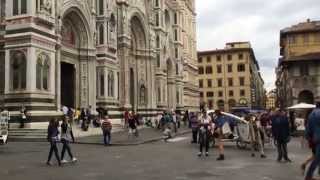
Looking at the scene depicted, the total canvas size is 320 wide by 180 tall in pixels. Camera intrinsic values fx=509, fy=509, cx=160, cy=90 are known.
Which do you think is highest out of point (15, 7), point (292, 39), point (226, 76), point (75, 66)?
point (292, 39)

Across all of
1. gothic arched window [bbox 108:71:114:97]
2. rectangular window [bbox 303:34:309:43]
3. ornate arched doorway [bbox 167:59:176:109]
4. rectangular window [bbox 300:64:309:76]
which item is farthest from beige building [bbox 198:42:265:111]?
gothic arched window [bbox 108:71:114:97]

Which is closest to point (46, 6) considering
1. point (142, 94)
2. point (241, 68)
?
point (142, 94)

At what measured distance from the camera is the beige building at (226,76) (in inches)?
4614

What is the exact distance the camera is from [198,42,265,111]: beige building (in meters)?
117

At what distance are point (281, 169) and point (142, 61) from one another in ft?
132

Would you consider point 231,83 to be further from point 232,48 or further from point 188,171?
point 188,171

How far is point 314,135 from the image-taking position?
11516 mm

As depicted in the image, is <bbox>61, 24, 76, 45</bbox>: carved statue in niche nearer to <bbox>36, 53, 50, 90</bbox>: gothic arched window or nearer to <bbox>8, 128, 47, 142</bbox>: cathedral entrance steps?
<bbox>36, 53, 50, 90</bbox>: gothic arched window

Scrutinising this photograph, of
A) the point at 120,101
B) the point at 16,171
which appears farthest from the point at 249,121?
the point at 120,101

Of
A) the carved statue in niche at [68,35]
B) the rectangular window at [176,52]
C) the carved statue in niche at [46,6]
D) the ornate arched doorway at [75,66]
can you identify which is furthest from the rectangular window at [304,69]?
the carved statue in niche at [46,6]

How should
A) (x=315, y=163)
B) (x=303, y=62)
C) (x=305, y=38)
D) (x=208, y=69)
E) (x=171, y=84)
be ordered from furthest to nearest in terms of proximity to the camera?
(x=208, y=69) < (x=305, y=38) < (x=303, y=62) < (x=171, y=84) < (x=315, y=163)

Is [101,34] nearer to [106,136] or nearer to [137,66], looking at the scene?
[137,66]

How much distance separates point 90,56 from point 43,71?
8.11 metres

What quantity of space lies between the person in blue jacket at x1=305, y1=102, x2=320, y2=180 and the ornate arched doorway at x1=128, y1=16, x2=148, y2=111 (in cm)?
4016
